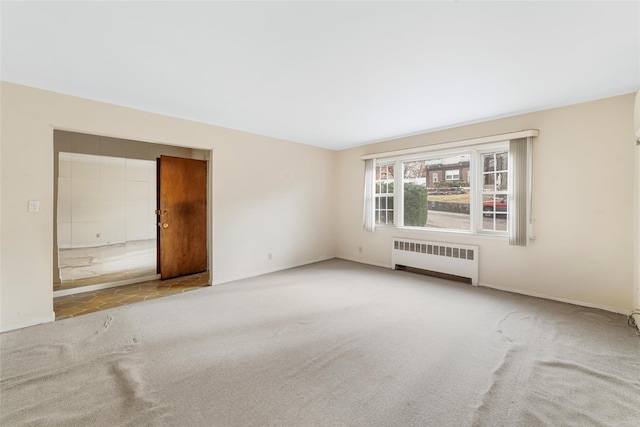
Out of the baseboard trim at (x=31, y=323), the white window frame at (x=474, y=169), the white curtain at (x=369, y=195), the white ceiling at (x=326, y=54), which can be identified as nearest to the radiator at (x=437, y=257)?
the white window frame at (x=474, y=169)

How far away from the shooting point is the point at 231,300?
3658 millimetres

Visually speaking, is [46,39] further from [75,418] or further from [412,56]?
[412,56]

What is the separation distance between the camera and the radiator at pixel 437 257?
4.29m

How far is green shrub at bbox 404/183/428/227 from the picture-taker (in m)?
Result: 5.06

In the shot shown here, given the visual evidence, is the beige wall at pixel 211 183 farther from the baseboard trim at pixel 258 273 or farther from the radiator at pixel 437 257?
the radiator at pixel 437 257

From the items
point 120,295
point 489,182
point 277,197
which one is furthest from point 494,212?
point 120,295

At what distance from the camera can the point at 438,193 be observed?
4852 millimetres

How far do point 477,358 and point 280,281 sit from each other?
302cm

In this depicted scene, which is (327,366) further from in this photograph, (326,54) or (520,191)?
(520,191)

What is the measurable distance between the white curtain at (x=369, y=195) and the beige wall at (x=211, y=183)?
979 mm

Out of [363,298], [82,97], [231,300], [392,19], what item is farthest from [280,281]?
[392,19]

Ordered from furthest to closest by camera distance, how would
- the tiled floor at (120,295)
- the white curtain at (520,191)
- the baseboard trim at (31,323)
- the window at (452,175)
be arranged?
the window at (452,175), the white curtain at (520,191), the tiled floor at (120,295), the baseboard trim at (31,323)

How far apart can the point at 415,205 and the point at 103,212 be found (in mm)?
5375

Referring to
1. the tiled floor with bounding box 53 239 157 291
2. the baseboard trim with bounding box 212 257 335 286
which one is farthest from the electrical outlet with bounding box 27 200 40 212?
the baseboard trim with bounding box 212 257 335 286
